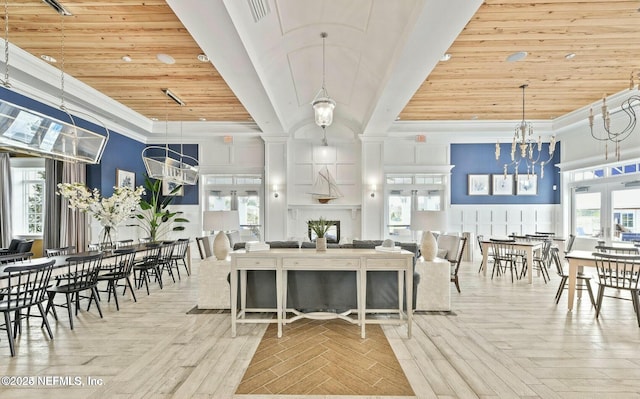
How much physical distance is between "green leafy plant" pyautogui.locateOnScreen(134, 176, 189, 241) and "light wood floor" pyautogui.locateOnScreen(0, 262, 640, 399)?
11.9 ft

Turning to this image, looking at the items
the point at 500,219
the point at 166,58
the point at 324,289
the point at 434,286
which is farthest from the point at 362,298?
the point at 500,219

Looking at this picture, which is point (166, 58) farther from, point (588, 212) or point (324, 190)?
point (588, 212)

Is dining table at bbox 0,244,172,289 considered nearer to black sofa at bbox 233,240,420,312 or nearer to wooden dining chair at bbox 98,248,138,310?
wooden dining chair at bbox 98,248,138,310

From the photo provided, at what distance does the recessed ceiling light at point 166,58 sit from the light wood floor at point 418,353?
11.8 feet

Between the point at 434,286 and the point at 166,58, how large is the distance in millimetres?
4993

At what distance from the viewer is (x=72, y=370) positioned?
2.68m

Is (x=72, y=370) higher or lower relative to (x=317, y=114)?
lower

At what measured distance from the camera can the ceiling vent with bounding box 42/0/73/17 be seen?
3.22 m

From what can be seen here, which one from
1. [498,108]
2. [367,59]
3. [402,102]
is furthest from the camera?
[498,108]

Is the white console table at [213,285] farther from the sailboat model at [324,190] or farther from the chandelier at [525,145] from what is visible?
the chandelier at [525,145]

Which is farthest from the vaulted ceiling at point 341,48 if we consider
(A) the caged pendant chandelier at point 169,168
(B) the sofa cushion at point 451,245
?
(B) the sofa cushion at point 451,245

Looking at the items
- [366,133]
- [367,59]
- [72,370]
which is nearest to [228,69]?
[367,59]

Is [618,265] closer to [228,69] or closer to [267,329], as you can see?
[267,329]

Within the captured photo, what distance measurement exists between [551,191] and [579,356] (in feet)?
22.8
